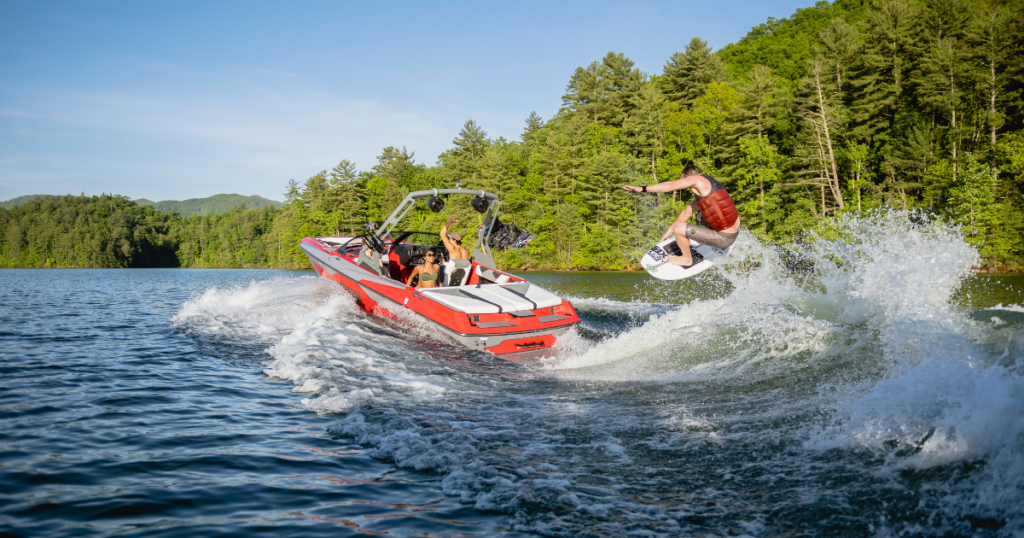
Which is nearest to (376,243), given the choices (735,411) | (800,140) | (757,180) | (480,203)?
(480,203)

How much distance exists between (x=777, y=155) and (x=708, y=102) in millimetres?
8408

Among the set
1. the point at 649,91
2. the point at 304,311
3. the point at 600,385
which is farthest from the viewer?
the point at 649,91

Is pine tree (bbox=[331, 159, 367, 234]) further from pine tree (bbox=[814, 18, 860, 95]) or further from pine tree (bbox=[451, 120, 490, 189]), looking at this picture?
pine tree (bbox=[814, 18, 860, 95])

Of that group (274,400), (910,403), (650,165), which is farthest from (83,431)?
(650,165)

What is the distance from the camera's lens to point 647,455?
3721mm

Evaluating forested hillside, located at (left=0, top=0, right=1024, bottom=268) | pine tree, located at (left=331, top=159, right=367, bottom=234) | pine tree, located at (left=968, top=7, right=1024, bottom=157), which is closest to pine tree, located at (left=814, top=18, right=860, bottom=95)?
forested hillside, located at (left=0, top=0, right=1024, bottom=268)

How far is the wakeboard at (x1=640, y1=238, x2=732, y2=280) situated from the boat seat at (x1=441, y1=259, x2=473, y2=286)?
11.4 feet

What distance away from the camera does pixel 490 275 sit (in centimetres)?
1037

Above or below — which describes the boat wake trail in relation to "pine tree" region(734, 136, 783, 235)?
below

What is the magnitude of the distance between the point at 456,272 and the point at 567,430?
6.27 metres

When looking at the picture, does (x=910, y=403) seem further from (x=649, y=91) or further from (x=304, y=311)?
(x=649, y=91)

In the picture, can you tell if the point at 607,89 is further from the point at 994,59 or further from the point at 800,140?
the point at 994,59

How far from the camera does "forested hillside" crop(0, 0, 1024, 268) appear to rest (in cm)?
3027

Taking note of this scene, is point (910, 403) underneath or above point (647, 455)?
above
